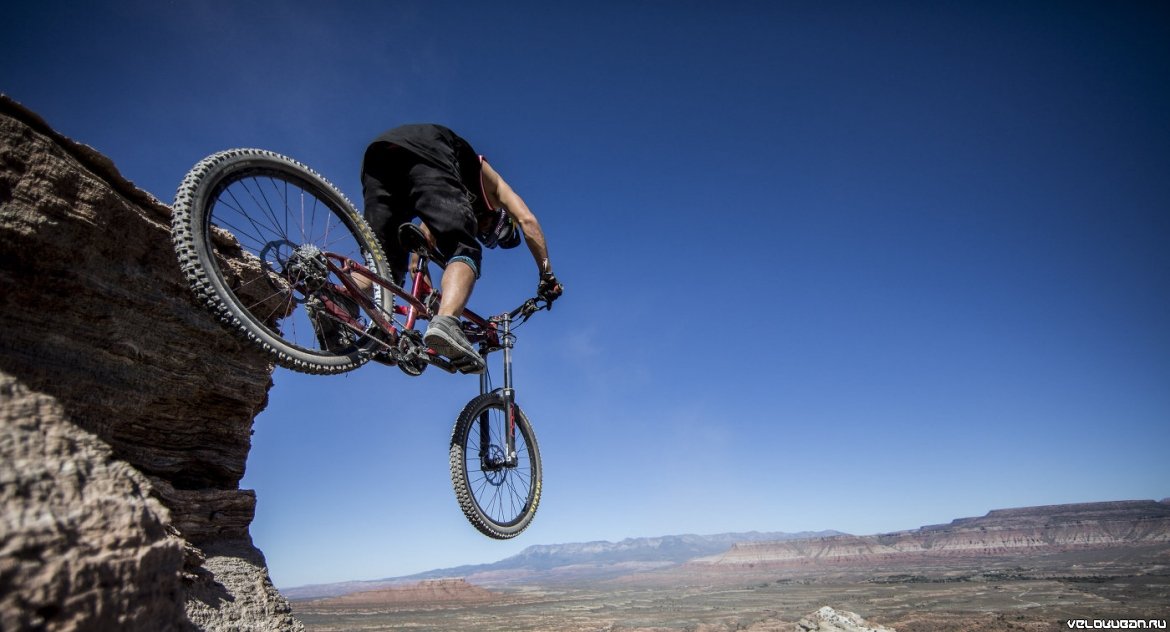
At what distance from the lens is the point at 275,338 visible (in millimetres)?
3377

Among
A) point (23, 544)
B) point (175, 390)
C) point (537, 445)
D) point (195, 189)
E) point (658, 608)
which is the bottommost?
point (658, 608)

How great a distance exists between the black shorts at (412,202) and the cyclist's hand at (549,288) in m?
0.80

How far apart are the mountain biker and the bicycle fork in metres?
0.75

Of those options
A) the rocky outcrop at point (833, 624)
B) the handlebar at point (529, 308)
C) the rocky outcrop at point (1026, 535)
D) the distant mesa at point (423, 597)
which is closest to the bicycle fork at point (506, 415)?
the handlebar at point (529, 308)

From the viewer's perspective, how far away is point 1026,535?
6673 inches

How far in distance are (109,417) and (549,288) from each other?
3.67m

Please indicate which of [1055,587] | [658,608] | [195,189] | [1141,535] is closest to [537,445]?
[195,189]

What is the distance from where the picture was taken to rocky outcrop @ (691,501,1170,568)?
15238 centimetres

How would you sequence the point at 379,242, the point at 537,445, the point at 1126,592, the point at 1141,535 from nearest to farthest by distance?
the point at 379,242
the point at 537,445
the point at 1126,592
the point at 1141,535

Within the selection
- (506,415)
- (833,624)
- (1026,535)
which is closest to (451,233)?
(506,415)

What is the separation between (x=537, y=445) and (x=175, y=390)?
3612mm

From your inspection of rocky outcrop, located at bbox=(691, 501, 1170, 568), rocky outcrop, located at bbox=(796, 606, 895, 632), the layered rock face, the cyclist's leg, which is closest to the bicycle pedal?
the cyclist's leg

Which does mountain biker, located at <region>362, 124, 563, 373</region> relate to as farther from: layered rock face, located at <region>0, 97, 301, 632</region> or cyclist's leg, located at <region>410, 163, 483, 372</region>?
layered rock face, located at <region>0, 97, 301, 632</region>

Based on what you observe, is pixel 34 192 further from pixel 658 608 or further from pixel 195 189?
pixel 658 608
